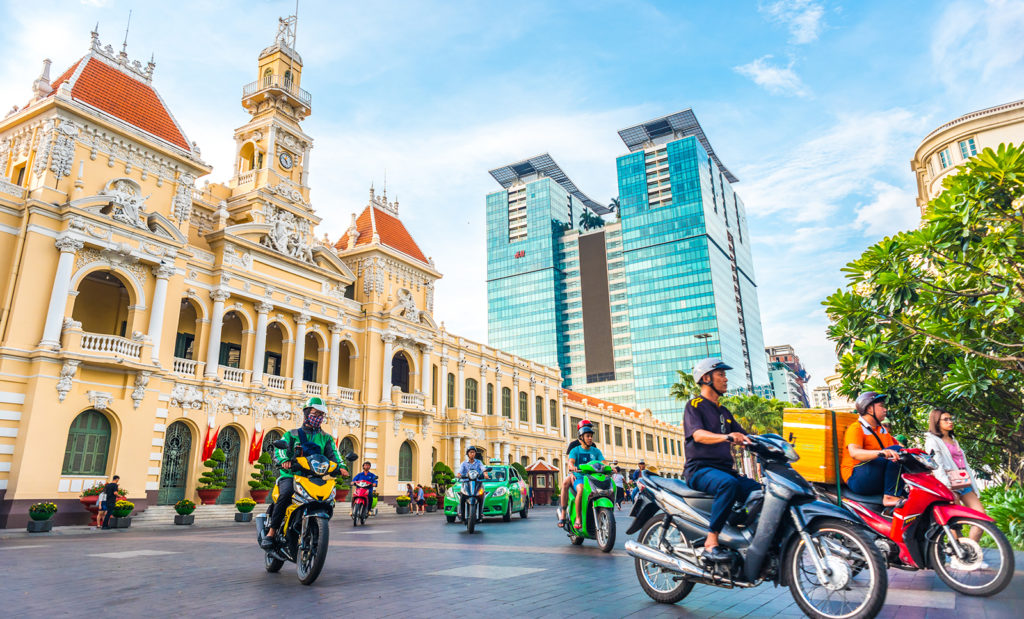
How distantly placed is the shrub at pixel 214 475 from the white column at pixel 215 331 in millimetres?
3427

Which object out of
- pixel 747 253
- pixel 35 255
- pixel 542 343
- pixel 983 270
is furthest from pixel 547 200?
pixel 983 270

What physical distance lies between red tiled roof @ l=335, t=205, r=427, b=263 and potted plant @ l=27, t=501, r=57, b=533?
2090 centimetres

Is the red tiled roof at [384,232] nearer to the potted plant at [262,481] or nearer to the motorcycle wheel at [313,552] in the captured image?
the potted plant at [262,481]

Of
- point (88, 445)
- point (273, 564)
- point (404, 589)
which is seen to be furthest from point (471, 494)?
point (88, 445)

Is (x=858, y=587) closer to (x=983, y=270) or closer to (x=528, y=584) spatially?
(x=528, y=584)

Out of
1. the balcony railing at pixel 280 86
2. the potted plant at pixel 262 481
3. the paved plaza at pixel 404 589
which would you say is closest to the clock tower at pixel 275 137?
the balcony railing at pixel 280 86

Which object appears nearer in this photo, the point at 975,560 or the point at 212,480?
the point at 975,560

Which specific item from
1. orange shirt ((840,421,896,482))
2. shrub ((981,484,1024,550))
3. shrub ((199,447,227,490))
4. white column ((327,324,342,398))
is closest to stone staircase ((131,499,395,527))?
shrub ((199,447,227,490))

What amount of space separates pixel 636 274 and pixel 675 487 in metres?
109

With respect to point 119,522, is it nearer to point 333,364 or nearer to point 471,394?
point 333,364

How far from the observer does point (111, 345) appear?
2047 cm

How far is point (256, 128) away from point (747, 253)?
125453 millimetres

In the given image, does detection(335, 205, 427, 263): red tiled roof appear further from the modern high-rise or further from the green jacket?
the modern high-rise

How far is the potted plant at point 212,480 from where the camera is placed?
22.3 metres
